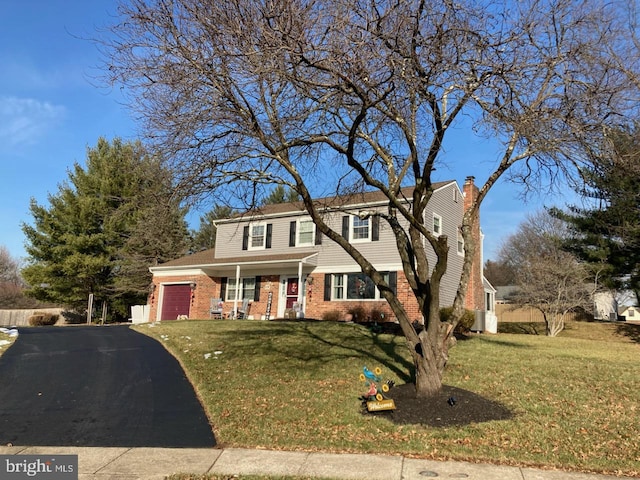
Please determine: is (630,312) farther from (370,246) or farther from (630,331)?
(370,246)

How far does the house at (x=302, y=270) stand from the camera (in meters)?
20.6

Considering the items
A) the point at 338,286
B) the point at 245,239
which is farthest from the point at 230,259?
the point at 338,286

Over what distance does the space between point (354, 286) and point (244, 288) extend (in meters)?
6.19

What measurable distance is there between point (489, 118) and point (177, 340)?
35.0 feet

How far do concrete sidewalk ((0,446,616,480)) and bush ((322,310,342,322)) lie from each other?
1459cm

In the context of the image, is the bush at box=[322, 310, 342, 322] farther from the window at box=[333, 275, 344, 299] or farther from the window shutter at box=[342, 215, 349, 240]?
the window shutter at box=[342, 215, 349, 240]

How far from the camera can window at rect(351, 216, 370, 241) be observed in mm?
21255

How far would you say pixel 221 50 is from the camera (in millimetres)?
7242

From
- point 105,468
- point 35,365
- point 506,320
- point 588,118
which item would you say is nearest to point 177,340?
point 35,365

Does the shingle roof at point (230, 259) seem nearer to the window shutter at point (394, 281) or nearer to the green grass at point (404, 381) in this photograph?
the window shutter at point (394, 281)

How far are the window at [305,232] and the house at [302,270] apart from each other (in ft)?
0.16

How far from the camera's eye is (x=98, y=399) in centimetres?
875

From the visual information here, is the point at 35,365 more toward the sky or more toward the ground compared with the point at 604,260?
more toward the ground

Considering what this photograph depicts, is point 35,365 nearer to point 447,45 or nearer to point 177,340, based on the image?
point 177,340
